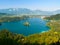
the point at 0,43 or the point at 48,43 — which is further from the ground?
the point at 0,43

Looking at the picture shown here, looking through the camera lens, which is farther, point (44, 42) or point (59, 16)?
point (59, 16)

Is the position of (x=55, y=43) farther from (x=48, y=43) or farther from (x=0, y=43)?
(x=0, y=43)

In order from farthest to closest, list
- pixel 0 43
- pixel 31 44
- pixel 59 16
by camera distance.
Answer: pixel 59 16 < pixel 31 44 < pixel 0 43

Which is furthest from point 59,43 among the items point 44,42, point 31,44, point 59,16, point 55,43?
point 59,16

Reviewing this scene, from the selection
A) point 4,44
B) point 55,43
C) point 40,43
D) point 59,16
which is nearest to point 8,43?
point 4,44

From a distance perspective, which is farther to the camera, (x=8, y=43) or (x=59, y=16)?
(x=59, y=16)

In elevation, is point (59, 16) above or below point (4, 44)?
below

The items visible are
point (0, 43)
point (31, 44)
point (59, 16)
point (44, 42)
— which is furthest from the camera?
point (59, 16)

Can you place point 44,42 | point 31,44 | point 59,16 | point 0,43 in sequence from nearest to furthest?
1. point 0,43
2. point 31,44
3. point 44,42
4. point 59,16

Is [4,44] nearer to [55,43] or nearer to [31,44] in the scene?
[31,44]
